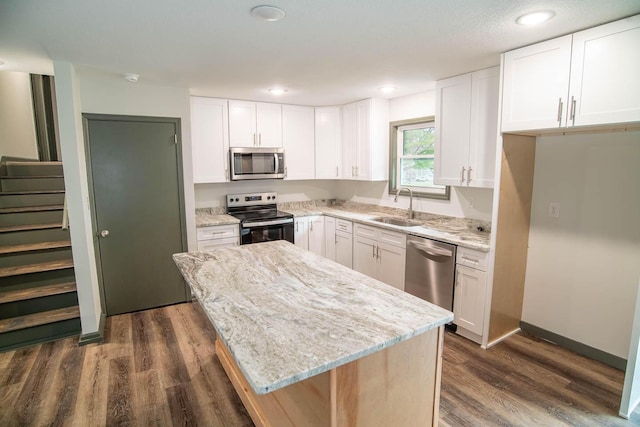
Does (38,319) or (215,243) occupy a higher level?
(215,243)

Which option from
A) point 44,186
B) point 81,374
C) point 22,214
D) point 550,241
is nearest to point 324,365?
point 81,374

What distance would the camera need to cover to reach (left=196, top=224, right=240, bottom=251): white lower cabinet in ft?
12.7

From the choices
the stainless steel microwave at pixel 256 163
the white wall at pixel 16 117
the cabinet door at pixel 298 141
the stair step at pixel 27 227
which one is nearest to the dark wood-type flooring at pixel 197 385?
the stair step at pixel 27 227

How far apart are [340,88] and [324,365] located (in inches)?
122

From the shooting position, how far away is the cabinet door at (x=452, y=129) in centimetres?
308

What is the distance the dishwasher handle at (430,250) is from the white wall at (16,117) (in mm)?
4969

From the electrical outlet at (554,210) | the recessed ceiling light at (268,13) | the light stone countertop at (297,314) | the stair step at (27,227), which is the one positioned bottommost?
the light stone countertop at (297,314)

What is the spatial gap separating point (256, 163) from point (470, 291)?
2851 millimetres

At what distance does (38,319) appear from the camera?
9.96ft

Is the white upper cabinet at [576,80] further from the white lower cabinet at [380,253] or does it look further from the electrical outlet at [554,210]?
the white lower cabinet at [380,253]

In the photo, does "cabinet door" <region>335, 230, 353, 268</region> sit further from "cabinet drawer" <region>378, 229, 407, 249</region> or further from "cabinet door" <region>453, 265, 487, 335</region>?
"cabinet door" <region>453, 265, 487, 335</region>

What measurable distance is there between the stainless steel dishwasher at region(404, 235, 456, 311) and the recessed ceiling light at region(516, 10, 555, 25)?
171cm

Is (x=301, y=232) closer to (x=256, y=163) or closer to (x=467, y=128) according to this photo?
(x=256, y=163)

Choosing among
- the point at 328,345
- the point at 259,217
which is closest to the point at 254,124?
the point at 259,217
